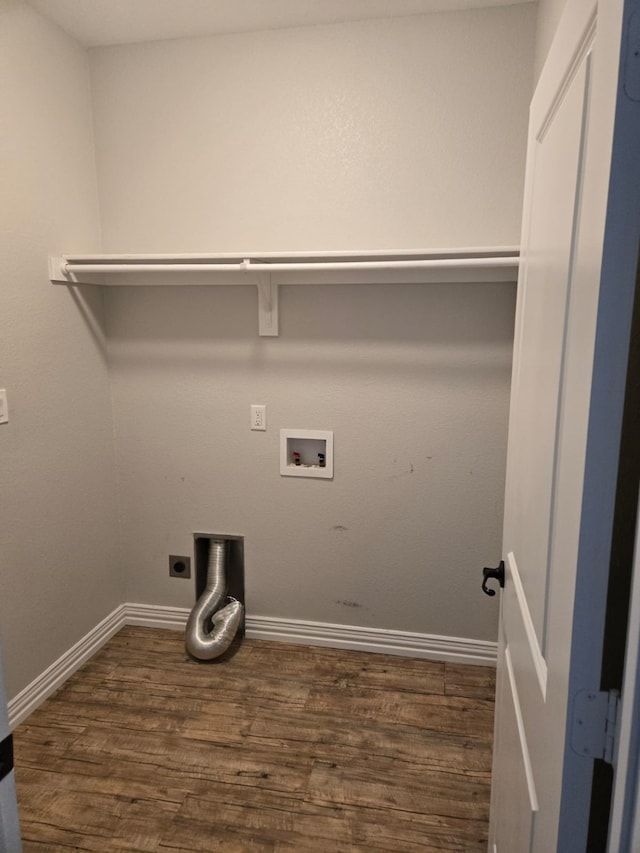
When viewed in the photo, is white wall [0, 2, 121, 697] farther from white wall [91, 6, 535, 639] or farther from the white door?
the white door

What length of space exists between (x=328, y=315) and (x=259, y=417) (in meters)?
0.54

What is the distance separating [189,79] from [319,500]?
6.03ft

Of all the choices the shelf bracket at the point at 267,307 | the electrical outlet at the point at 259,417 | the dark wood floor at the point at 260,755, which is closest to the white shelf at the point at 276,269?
the shelf bracket at the point at 267,307

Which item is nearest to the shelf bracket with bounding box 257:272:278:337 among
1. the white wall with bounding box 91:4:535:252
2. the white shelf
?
the white shelf

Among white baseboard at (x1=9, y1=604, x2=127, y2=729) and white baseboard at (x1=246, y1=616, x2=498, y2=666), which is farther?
white baseboard at (x1=246, y1=616, x2=498, y2=666)

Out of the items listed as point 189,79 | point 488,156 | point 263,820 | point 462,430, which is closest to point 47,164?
point 189,79

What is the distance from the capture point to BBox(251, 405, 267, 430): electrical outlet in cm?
242

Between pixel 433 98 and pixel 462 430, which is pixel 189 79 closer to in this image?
pixel 433 98

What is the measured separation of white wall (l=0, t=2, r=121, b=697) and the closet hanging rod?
152mm

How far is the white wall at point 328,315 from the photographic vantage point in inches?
82.4

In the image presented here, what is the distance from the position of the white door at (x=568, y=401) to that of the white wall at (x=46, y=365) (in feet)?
5.71

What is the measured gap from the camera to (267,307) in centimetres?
230

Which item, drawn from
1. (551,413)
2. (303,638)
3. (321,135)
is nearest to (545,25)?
(321,135)

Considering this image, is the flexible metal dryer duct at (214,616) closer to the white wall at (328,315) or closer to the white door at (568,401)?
the white wall at (328,315)
